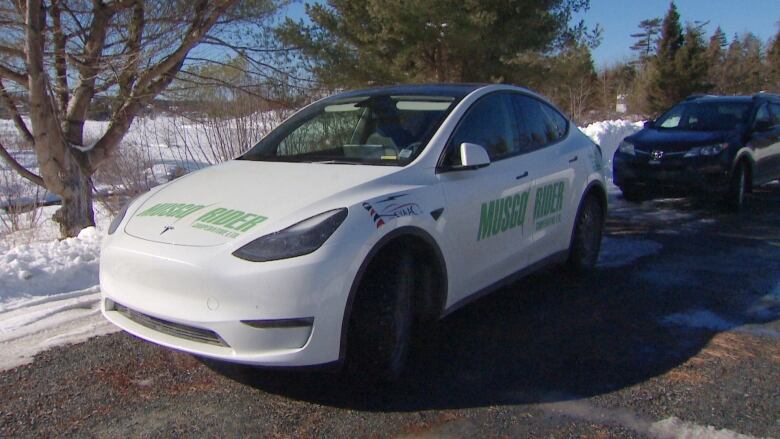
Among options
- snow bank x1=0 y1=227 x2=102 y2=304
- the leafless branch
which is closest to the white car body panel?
snow bank x1=0 y1=227 x2=102 y2=304

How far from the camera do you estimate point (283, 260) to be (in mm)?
3111

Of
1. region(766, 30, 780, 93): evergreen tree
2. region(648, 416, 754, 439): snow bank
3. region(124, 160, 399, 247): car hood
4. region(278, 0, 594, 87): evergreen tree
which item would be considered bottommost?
region(648, 416, 754, 439): snow bank

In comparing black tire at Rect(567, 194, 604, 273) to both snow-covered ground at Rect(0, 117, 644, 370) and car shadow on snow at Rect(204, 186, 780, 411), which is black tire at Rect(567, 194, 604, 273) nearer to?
car shadow on snow at Rect(204, 186, 780, 411)

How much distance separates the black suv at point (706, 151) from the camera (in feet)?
29.5

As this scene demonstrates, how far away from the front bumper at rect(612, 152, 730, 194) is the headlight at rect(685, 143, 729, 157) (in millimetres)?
71

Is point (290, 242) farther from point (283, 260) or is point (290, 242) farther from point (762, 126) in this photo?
point (762, 126)

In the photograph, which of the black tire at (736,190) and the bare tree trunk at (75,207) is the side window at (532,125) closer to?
the black tire at (736,190)

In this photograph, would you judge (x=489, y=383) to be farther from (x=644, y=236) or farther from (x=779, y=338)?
(x=644, y=236)

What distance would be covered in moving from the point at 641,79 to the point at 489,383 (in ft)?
137

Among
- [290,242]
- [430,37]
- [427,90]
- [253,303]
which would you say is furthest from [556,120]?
[430,37]

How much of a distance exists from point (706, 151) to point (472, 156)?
20.4ft

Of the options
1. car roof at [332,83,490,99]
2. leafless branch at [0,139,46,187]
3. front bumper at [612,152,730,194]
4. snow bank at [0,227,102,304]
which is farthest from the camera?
leafless branch at [0,139,46,187]

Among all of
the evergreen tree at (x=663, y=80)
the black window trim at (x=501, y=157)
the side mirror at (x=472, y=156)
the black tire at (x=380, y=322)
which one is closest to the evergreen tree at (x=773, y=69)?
the evergreen tree at (x=663, y=80)

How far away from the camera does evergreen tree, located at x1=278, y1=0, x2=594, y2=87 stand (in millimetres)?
15055
